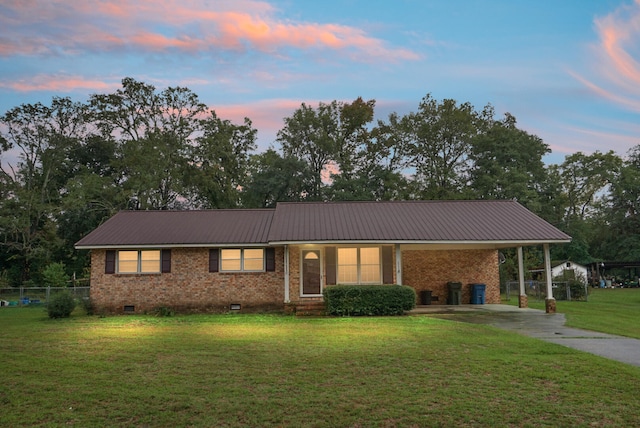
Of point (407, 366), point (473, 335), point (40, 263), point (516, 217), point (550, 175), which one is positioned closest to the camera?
point (407, 366)

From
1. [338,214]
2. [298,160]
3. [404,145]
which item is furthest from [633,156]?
[338,214]

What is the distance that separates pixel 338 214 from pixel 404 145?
23.7 meters

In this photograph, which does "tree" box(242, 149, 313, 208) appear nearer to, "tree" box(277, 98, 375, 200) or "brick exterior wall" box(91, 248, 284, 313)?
"tree" box(277, 98, 375, 200)

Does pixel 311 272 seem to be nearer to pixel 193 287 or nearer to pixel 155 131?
pixel 193 287

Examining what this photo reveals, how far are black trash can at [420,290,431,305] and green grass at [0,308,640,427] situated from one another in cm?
848

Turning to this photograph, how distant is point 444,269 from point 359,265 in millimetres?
4323

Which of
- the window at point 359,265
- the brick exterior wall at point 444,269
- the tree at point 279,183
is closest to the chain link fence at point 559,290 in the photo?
the brick exterior wall at point 444,269

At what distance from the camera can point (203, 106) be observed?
43.8 meters

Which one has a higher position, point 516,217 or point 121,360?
point 516,217

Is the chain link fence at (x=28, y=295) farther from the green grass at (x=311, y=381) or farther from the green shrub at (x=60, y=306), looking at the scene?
the green grass at (x=311, y=381)

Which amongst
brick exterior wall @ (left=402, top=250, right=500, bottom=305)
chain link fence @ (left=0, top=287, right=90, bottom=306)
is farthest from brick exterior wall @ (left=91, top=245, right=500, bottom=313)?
chain link fence @ (left=0, top=287, right=90, bottom=306)

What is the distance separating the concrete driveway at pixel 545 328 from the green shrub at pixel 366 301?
3.48 feet

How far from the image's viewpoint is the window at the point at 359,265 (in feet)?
67.7

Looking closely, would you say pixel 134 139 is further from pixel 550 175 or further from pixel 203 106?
pixel 550 175
